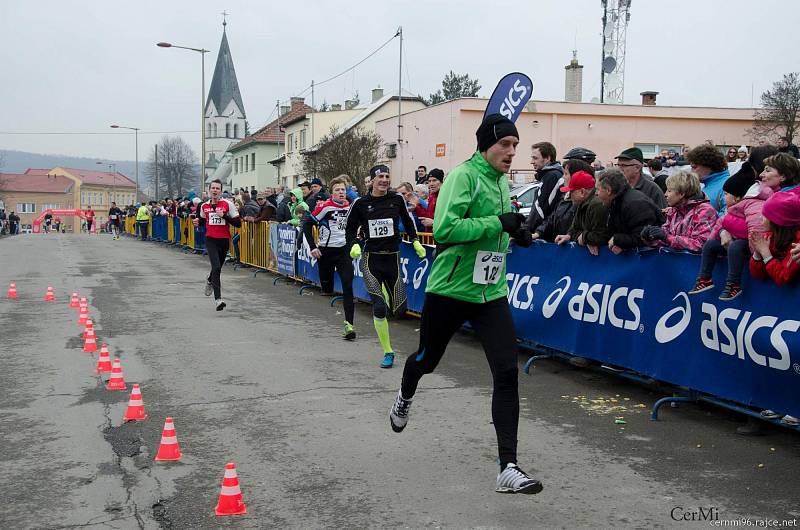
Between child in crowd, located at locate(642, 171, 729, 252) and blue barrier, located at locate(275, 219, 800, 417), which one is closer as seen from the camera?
blue barrier, located at locate(275, 219, 800, 417)

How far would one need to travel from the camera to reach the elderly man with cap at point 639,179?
8609 millimetres

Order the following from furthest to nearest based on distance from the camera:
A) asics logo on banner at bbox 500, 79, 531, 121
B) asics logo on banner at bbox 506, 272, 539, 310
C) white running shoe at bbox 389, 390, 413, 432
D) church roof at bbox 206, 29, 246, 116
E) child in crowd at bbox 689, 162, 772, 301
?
church roof at bbox 206, 29, 246, 116 → asics logo on banner at bbox 500, 79, 531, 121 → asics logo on banner at bbox 506, 272, 539, 310 → child in crowd at bbox 689, 162, 772, 301 → white running shoe at bbox 389, 390, 413, 432

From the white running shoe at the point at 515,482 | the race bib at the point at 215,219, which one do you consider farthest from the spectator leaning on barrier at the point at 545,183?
the race bib at the point at 215,219

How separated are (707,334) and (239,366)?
4473 millimetres

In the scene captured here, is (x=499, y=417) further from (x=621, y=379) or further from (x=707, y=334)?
(x=621, y=379)

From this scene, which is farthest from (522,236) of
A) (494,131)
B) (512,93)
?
(512,93)

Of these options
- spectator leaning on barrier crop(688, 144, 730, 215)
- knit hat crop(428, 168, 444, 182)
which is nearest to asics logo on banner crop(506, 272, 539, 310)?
spectator leaning on barrier crop(688, 144, 730, 215)

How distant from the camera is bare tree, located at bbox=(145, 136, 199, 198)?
124312 millimetres

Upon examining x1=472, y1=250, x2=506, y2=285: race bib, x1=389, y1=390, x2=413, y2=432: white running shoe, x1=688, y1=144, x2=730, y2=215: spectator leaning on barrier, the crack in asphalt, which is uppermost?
x1=688, y1=144, x2=730, y2=215: spectator leaning on barrier

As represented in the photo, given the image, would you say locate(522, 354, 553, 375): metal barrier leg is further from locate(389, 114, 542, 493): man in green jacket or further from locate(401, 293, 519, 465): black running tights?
locate(389, 114, 542, 493): man in green jacket

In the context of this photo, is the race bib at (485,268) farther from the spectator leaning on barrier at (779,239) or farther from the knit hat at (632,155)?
the knit hat at (632,155)

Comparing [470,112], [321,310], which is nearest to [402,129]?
[470,112]

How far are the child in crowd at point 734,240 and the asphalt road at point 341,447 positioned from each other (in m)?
1.05

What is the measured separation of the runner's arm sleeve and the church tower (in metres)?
117
